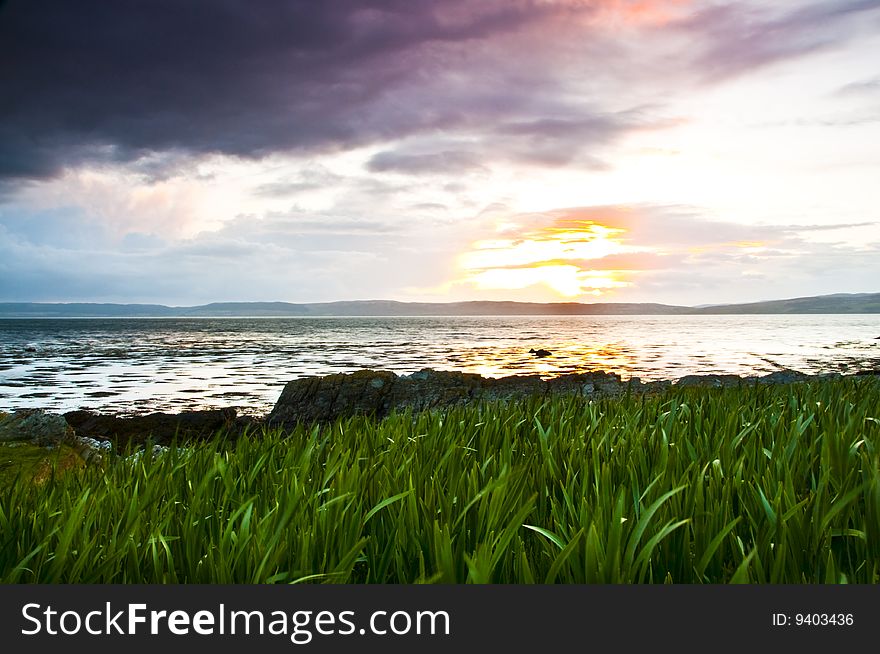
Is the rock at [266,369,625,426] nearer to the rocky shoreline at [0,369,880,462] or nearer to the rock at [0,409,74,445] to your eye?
the rocky shoreline at [0,369,880,462]

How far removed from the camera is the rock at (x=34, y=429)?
7164 mm

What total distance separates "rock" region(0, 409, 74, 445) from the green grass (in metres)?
3.65

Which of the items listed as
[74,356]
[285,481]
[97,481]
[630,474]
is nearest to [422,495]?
[285,481]

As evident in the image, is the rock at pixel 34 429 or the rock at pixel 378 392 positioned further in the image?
the rock at pixel 378 392

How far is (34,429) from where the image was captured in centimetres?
723

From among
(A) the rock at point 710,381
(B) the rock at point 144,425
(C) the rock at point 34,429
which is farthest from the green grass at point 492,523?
(B) the rock at point 144,425

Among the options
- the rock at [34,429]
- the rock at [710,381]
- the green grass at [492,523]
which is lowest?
the rock at [710,381]

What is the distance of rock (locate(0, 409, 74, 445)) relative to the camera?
716 centimetres

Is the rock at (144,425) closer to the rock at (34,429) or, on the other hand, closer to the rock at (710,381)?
the rock at (34,429)

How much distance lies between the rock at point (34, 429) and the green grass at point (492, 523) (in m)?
3.65

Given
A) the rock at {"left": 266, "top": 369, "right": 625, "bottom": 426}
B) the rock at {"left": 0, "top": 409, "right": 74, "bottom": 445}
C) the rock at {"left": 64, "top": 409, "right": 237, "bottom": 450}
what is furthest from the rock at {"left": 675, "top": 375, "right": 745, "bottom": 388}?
the rock at {"left": 64, "top": 409, "right": 237, "bottom": 450}

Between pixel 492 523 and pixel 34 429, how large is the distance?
6678 mm

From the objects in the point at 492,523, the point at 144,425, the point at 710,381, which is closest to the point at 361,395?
the point at 144,425

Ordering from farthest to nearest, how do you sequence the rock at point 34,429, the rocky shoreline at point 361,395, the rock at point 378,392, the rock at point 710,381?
the rock at point 378,392
the rocky shoreline at point 361,395
the rock at point 710,381
the rock at point 34,429
